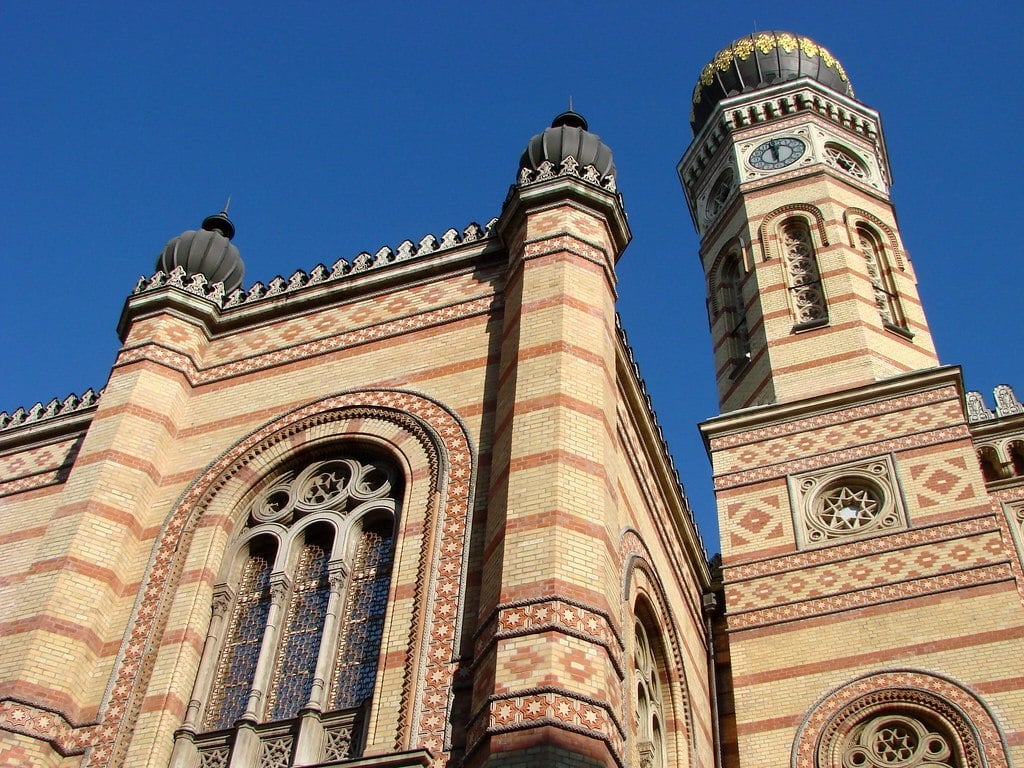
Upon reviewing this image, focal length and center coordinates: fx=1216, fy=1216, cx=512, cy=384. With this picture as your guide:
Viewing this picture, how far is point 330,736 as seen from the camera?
8.68m

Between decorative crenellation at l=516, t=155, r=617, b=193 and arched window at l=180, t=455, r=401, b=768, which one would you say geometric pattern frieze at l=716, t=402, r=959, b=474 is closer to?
decorative crenellation at l=516, t=155, r=617, b=193

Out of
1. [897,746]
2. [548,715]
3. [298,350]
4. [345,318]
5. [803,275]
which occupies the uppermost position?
[803,275]

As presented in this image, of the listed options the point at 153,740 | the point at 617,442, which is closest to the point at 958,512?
the point at 617,442

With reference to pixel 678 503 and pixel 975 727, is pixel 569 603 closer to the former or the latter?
pixel 975 727

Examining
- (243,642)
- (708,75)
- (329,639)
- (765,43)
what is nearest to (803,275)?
(708,75)

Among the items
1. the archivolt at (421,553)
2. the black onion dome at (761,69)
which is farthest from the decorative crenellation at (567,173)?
the black onion dome at (761,69)

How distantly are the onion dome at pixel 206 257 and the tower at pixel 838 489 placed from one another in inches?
234

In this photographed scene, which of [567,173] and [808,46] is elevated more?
[808,46]

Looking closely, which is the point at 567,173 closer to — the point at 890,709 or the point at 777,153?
the point at 890,709

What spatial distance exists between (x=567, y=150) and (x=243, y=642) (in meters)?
5.68

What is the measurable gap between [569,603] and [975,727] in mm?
4803

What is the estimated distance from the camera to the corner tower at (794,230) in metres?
15.7

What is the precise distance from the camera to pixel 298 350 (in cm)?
1193

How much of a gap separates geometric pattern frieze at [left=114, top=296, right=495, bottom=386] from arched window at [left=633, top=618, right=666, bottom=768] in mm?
3369
